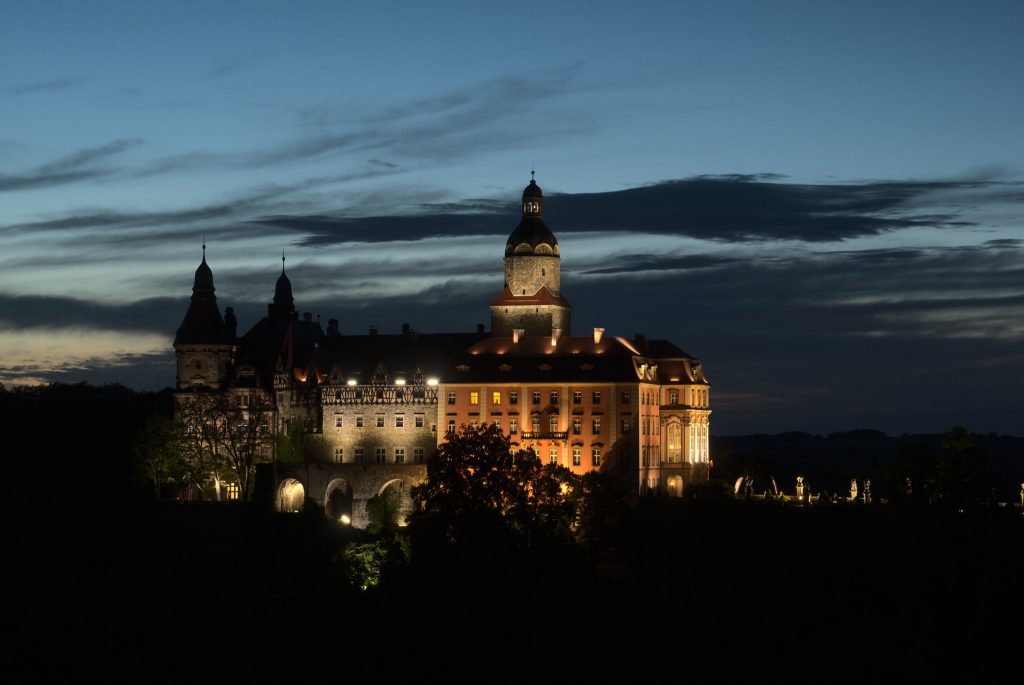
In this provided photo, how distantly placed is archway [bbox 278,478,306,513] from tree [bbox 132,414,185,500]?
682cm

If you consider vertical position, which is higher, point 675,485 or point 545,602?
point 675,485

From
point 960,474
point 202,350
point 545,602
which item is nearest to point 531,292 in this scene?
point 202,350

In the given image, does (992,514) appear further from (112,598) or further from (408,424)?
(112,598)

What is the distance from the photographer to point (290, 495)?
13500cm

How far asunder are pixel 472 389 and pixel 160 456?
68.8 feet

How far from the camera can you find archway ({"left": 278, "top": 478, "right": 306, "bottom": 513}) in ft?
440

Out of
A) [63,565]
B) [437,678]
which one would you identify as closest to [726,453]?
[437,678]

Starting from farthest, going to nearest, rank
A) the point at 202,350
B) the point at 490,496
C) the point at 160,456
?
1. the point at 202,350
2. the point at 160,456
3. the point at 490,496

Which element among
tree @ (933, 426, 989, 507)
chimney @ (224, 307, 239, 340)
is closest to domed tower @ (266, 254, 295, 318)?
chimney @ (224, 307, 239, 340)

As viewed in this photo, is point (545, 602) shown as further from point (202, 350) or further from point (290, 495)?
point (202, 350)

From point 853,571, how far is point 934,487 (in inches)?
825

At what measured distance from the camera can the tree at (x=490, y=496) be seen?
345 feet

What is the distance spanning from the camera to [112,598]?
75.8 metres

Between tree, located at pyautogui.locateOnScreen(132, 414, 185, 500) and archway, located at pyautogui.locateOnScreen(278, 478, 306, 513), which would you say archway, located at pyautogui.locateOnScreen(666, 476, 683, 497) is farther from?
tree, located at pyautogui.locateOnScreen(132, 414, 185, 500)
